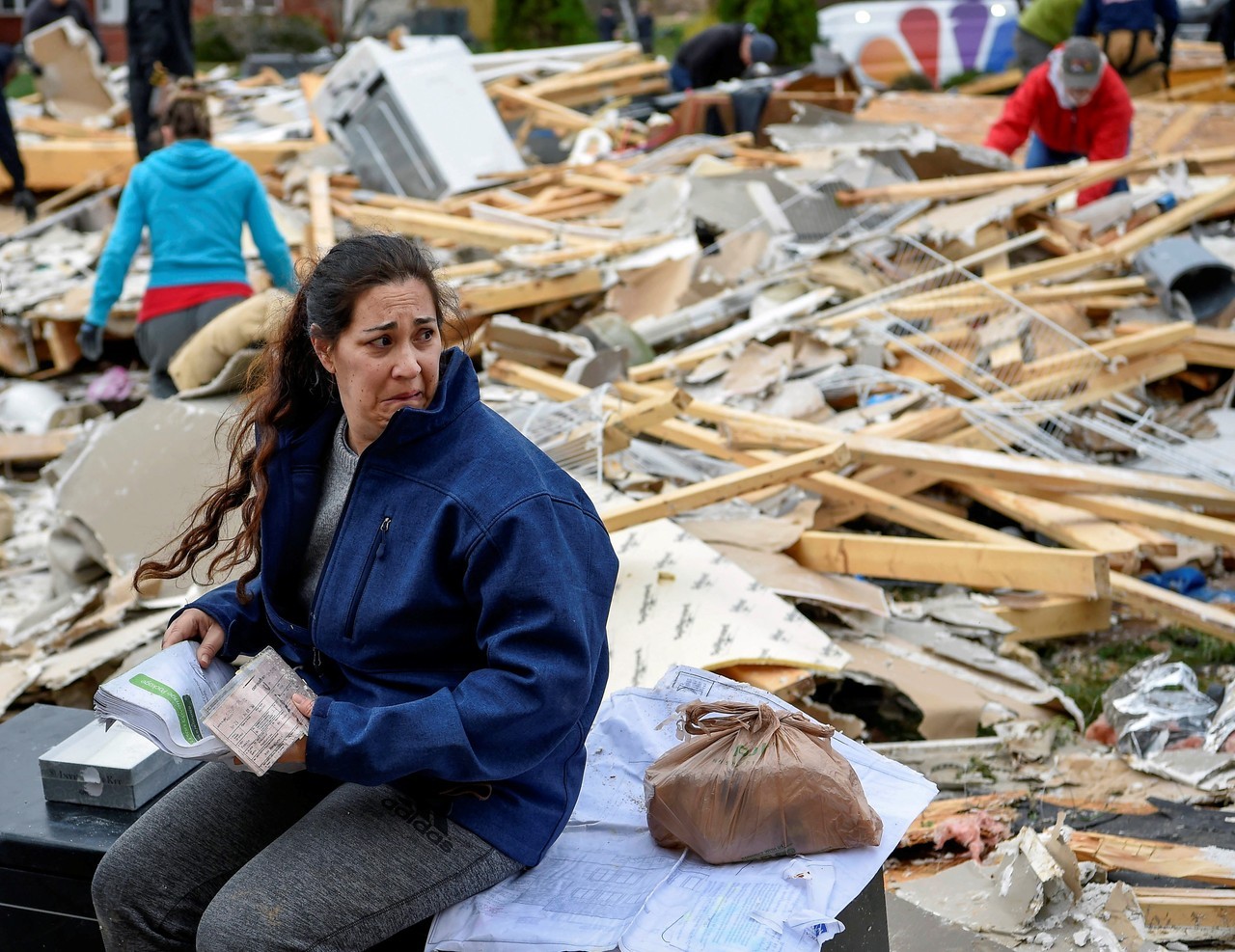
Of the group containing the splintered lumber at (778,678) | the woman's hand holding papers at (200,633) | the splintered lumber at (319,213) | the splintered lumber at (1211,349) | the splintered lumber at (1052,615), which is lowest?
the splintered lumber at (1052,615)

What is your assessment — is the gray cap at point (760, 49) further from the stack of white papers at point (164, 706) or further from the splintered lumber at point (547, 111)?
the stack of white papers at point (164, 706)

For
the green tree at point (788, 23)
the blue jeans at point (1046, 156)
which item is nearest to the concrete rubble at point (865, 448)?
the blue jeans at point (1046, 156)

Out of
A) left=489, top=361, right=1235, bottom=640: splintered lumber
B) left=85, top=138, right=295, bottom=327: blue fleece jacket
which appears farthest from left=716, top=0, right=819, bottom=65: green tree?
left=489, top=361, right=1235, bottom=640: splintered lumber

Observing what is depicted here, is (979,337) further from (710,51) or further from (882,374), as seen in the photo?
(710,51)

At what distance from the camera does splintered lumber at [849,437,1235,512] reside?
484 centimetres

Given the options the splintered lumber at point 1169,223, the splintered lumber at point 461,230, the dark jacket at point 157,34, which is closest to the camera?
the splintered lumber at point 1169,223

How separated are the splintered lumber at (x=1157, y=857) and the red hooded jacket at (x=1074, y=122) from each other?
5.49 m

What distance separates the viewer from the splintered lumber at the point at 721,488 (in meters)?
4.27

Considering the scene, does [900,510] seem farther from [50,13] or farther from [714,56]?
[50,13]

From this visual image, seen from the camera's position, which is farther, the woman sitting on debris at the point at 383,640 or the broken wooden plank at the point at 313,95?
the broken wooden plank at the point at 313,95

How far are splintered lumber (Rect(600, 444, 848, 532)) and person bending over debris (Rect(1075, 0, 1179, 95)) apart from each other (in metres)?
7.42

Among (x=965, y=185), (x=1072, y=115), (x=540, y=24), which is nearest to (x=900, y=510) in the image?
Answer: (x=965, y=185)

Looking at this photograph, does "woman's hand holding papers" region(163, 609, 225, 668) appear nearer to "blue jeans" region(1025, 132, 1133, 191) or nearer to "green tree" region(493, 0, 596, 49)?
"blue jeans" region(1025, 132, 1133, 191)

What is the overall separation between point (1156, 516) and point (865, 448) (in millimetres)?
1107
